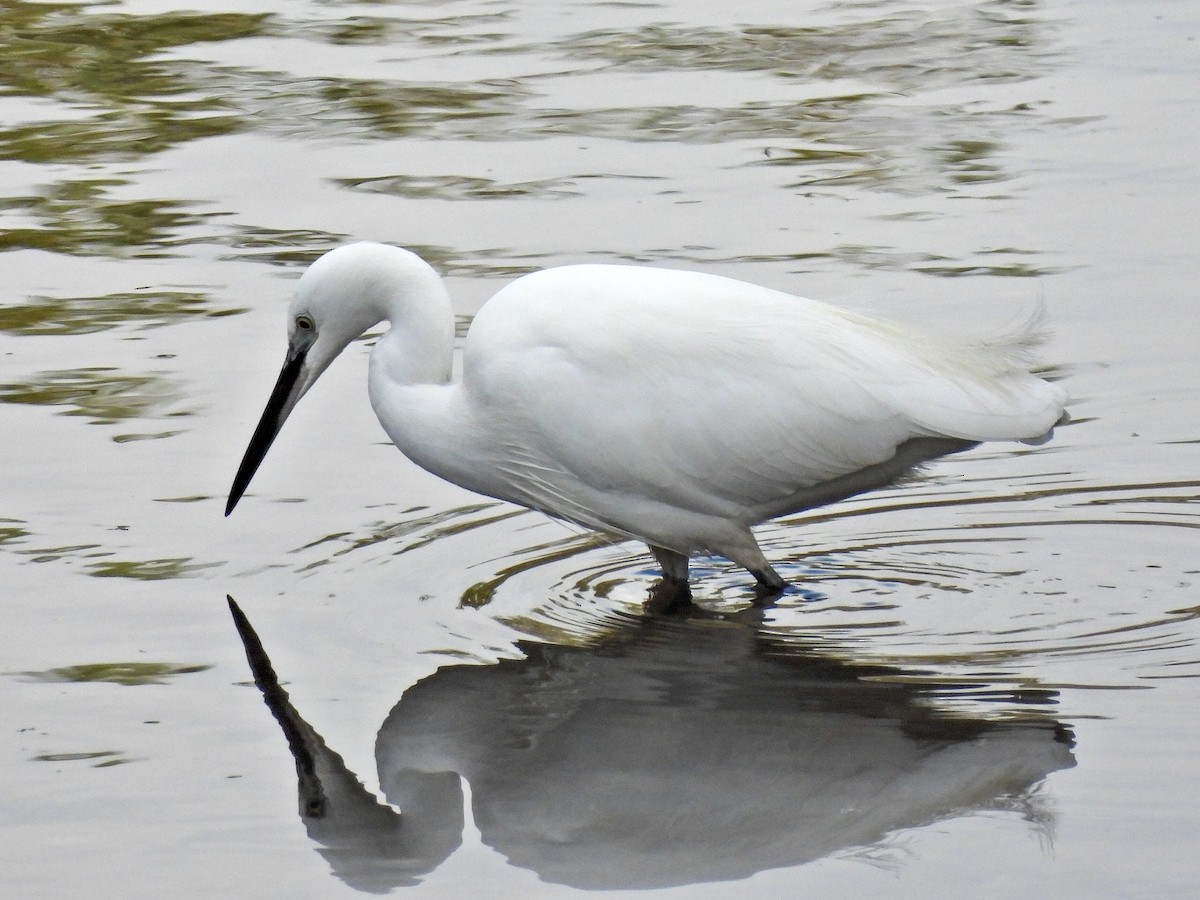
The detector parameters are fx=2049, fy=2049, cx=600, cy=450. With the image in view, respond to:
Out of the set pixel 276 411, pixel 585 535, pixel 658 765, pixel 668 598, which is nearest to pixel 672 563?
pixel 668 598

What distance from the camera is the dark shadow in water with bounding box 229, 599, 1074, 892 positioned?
391cm

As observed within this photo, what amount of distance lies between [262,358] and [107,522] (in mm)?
1460

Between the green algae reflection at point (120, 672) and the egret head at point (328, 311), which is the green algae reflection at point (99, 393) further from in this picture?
the green algae reflection at point (120, 672)

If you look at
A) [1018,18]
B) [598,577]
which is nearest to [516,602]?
[598,577]

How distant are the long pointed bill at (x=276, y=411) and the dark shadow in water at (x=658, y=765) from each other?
671 mm

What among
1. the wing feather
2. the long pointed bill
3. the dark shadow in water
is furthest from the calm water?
the wing feather

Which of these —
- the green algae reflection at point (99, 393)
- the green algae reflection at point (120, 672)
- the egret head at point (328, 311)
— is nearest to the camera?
the green algae reflection at point (120, 672)

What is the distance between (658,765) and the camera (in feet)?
14.0

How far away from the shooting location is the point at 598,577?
18.2ft

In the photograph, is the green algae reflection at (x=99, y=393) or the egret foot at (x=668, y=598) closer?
the egret foot at (x=668, y=598)

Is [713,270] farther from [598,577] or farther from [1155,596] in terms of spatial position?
[1155,596]

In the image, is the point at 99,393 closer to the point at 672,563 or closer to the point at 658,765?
the point at 672,563

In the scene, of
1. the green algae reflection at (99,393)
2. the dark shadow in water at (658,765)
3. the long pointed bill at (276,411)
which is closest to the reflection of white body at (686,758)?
the dark shadow in water at (658,765)

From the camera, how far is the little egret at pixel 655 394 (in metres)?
5.04
